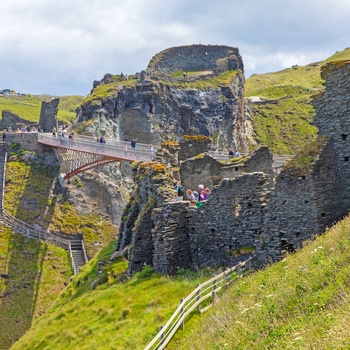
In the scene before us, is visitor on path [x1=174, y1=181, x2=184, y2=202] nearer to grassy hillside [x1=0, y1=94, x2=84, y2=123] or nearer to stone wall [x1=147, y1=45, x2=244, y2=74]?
stone wall [x1=147, y1=45, x2=244, y2=74]

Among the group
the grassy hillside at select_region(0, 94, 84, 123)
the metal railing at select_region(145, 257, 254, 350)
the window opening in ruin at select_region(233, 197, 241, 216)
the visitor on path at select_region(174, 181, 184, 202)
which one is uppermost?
the grassy hillside at select_region(0, 94, 84, 123)

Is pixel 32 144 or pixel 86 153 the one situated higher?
pixel 32 144

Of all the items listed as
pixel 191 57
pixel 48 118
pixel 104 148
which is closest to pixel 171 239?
pixel 104 148

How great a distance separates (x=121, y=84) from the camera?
2692 inches

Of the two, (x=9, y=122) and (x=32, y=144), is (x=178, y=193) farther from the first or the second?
(x=9, y=122)

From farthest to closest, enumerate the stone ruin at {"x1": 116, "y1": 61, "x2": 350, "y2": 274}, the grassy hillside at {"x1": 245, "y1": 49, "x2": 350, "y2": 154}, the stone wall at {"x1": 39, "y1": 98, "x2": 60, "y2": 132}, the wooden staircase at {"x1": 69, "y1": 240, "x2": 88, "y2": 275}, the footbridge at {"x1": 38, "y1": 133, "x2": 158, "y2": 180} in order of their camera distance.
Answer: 1. the grassy hillside at {"x1": 245, "y1": 49, "x2": 350, "y2": 154}
2. the stone wall at {"x1": 39, "y1": 98, "x2": 60, "y2": 132}
3. the wooden staircase at {"x1": 69, "y1": 240, "x2": 88, "y2": 275}
4. the footbridge at {"x1": 38, "y1": 133, "x2": 158, "y2": 180}
5. the stone ruin at {"x1": 116, "y1": 61, "x2": 350, "y2": 274}

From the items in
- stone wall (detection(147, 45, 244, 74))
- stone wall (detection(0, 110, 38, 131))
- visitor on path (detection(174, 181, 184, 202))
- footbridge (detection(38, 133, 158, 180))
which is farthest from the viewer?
stone wall (detection(147, 45, 244, 74))

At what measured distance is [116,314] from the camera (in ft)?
53.7

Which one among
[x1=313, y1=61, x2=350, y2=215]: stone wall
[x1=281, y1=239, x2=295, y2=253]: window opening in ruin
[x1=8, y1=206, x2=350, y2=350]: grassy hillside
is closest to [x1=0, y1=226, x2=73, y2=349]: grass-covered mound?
[x1=8, y1=206, x2=350, y2=350]: grassy hillside

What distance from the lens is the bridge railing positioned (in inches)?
1452

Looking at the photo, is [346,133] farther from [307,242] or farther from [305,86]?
[305,86]

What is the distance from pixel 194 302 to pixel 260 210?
4317 mm

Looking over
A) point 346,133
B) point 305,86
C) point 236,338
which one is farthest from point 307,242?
point 305,86

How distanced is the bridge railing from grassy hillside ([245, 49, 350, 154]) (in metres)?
46.2
